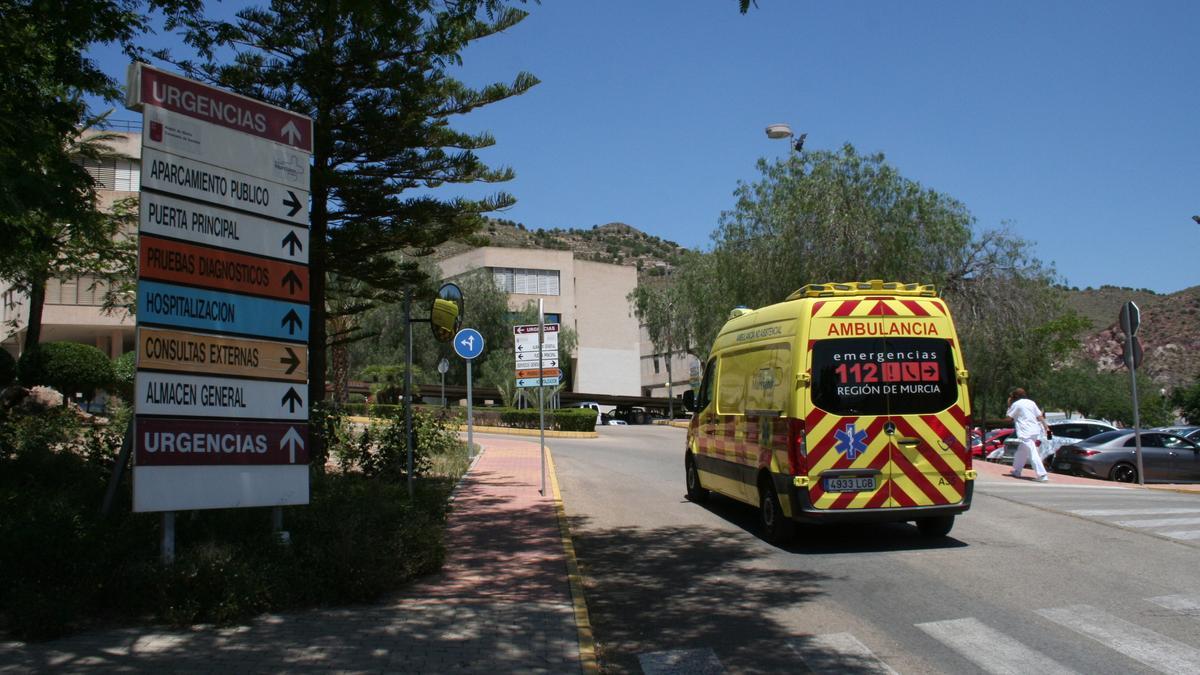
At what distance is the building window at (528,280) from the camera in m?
62.5

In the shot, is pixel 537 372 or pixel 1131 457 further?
pixel 1131 457

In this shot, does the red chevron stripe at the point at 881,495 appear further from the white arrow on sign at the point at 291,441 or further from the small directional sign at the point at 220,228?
the small directional sign at the point at 220,228

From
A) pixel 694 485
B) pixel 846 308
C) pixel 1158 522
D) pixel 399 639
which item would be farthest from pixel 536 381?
pixel 399 639

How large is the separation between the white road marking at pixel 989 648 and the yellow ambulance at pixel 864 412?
8.79 ft

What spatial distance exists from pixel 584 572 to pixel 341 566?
2650mm

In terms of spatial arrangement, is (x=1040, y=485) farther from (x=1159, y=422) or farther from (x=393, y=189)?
(x=1159, y=422)

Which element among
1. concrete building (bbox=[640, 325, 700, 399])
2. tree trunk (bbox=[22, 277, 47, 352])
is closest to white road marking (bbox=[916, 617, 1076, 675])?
tree trunk (bbox=[22, 277, 47, 352])

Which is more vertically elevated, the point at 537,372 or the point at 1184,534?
the point at 537,372

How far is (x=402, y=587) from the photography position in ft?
24.3

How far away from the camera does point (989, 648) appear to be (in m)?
5.93

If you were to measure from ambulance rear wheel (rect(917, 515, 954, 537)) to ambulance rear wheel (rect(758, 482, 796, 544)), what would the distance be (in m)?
1.49

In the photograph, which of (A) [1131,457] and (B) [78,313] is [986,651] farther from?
(B) [78,313]

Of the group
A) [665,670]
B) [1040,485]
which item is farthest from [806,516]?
[1040,485]

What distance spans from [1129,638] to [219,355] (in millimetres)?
6597
